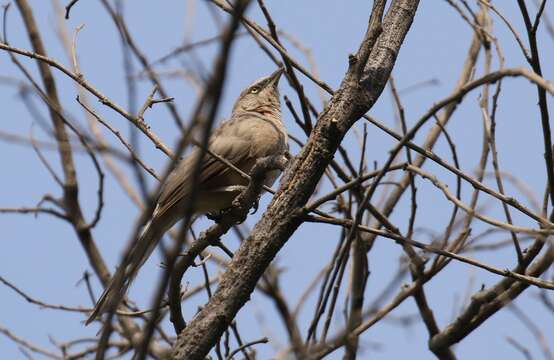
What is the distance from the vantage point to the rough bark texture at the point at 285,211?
3.29 meters

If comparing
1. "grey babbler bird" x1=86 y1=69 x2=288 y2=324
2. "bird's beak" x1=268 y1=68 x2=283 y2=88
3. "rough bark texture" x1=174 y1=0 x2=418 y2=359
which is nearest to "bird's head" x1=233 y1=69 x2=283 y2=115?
"bird's beak" x1=268 y1=68 x2=283 y2=88

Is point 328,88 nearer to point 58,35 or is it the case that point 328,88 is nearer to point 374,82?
point 374,82

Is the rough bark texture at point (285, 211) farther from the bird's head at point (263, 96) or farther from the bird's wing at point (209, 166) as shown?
the bird's head at point (263, 96)

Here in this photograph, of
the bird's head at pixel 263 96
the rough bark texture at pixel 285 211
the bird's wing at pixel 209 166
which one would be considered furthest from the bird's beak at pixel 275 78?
A: the rough bark texture at pixel 285 211

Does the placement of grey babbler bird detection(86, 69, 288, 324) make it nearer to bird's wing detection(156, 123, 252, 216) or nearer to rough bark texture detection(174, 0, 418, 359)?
bird's wing detection(156, 123, 252, 216)

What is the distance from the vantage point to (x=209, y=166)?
5.70 meters

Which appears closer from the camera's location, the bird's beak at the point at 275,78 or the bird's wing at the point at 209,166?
the bird's wing at the point at 209,166

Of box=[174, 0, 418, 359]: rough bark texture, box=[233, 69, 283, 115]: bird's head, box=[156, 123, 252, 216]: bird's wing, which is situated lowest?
box=[174, 0, 418, 359]: rough bark texture

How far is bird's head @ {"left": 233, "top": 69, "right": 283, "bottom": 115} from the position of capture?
7281 mm

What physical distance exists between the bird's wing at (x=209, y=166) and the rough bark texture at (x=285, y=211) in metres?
2.02

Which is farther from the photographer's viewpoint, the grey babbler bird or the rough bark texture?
the grey babbler bird

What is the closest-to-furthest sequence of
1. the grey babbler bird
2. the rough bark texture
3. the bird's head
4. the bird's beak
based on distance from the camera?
the rough bark texture
the grey babbler bird
the bird's head
the bird's beak

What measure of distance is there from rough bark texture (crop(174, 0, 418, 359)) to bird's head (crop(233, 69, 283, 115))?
389 cm

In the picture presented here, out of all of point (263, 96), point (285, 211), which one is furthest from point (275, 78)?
point (285, 211)
